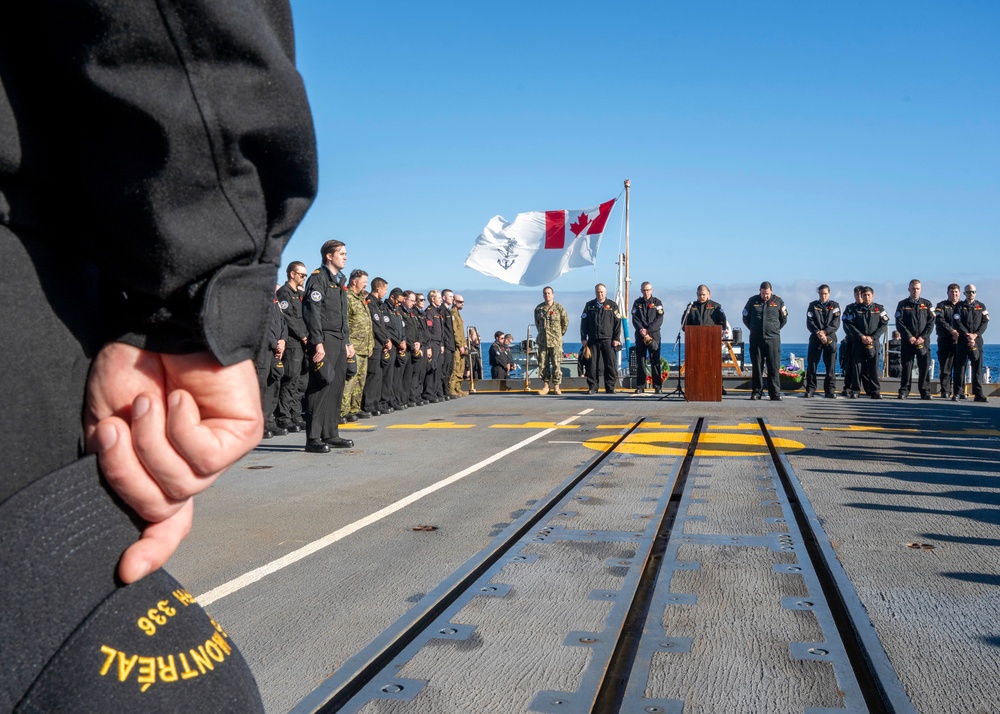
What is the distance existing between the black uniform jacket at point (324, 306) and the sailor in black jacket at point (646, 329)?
9.79m

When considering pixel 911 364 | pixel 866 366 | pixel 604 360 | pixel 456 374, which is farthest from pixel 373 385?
pixel 911 364

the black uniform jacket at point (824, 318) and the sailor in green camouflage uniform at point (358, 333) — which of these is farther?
the black uniform jacket at point (824, 318)

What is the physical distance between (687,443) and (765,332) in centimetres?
838

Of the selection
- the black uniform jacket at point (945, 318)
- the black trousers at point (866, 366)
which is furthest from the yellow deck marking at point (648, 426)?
the black uniform jacket at point (945, 318)

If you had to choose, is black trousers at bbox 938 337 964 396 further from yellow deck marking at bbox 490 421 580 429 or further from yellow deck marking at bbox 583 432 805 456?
yellow deck marking at bbox 490 421 580 429

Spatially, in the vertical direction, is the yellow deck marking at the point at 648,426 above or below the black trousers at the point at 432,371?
below

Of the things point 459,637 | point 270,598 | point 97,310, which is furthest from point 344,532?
point 97,310

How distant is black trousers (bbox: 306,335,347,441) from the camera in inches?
360

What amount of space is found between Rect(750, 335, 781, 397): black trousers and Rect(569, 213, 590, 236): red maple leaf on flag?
5.94 m

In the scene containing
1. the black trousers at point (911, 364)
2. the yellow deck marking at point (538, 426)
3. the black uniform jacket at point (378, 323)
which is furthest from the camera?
the black trousers at point (911, 364)

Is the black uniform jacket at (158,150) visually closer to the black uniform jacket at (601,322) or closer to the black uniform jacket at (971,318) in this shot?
the black uniform jacket at (601,322)

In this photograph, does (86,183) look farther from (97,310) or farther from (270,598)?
(270,598)

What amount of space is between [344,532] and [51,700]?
4140 millimetres

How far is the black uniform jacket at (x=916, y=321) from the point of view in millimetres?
17594
